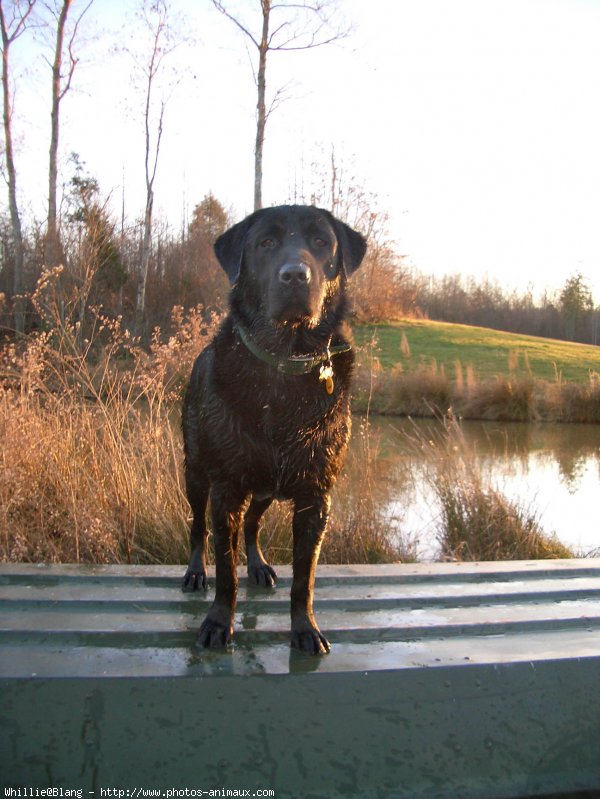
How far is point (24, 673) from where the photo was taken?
6.39 ft

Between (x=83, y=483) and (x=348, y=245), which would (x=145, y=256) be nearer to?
(x=83, y=483)

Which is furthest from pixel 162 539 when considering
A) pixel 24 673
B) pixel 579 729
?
pixel 579 729

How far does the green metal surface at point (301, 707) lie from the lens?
192cm

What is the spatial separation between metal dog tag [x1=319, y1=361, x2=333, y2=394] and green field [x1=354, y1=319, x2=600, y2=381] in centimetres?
1502

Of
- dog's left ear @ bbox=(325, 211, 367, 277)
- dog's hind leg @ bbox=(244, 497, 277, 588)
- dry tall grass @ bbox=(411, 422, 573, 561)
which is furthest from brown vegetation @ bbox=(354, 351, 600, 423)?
dog's left ear @ bbox=(325, 211, 367, 277)

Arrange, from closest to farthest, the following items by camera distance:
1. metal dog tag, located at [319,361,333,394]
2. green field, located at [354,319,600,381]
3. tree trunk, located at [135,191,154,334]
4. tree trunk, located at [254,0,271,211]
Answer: metal dog tag, located at [319,361,333,394], tree trunk, located at [254,0,271,211], tree trunk, located at [135,191,154,334], green field, located at [354,319,600,381]

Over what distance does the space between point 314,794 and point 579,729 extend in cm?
85

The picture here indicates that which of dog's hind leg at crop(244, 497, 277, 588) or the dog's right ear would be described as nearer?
the dog's right ear

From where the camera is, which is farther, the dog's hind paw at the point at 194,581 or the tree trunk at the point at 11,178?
the tree trunk at the point at 11,178

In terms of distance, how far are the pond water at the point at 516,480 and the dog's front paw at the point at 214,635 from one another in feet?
10.5

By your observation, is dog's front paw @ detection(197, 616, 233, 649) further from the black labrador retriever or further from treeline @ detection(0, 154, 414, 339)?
treeline @ detection(0, 154, 414, 339)

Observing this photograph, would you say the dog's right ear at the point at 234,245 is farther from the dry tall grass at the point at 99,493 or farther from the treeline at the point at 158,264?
the treeline at the point at 158,264

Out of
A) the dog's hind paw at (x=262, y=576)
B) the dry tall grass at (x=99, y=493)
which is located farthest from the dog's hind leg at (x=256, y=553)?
the dry tall grass at (x=99, y=493)

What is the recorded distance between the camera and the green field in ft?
68.5
